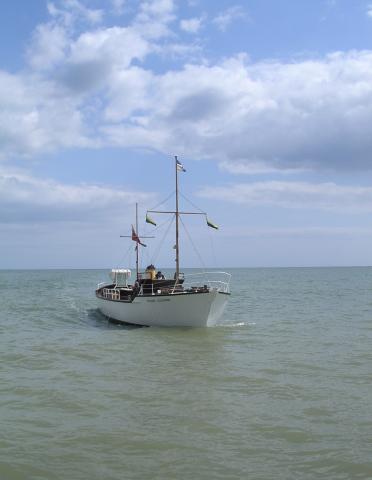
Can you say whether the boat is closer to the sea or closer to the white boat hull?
the white boat hull

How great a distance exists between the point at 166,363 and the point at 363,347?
8337 mm

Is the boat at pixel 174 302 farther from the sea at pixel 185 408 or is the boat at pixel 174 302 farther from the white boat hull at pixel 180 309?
the sea at pixel 185 408

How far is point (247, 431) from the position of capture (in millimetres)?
9461

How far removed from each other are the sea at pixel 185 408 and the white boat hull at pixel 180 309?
269 centimetres

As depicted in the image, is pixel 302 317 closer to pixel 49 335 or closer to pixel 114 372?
pixel 49 335

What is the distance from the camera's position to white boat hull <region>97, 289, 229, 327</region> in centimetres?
2442

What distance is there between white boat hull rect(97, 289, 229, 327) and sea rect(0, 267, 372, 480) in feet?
8.83

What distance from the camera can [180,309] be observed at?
24672 millimetres

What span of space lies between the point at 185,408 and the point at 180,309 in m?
13.6

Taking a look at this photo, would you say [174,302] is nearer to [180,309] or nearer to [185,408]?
[180,309]

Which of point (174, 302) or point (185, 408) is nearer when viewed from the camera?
point (185, 408)

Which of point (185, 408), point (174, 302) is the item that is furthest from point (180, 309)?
point (185, 408)

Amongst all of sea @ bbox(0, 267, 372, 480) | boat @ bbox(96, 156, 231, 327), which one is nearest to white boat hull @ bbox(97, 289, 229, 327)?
boat @ bbox(96, 156, 231, 327)

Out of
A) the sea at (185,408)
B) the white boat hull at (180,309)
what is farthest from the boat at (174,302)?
the sea at (185,408)
